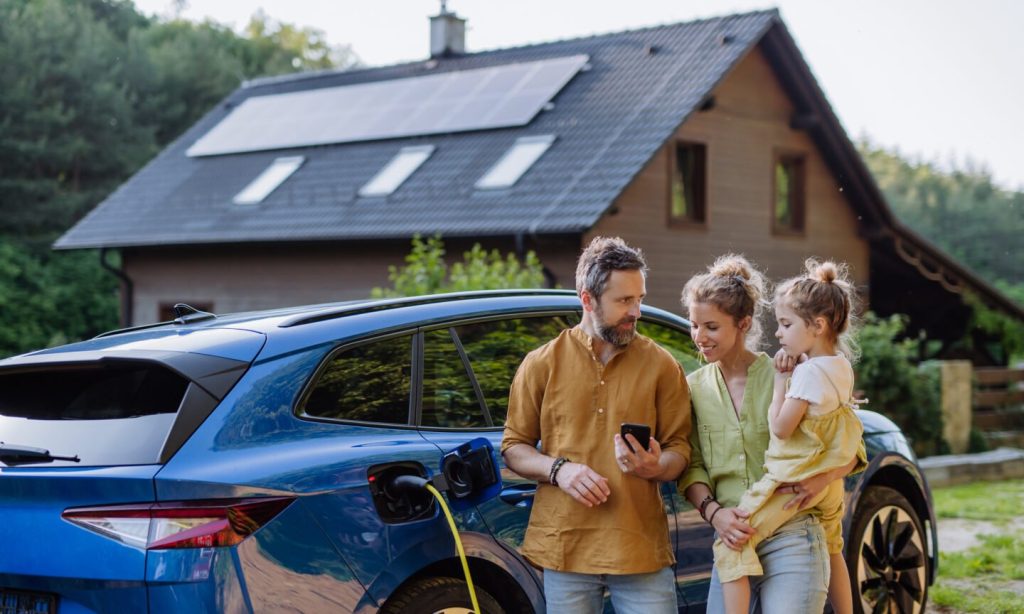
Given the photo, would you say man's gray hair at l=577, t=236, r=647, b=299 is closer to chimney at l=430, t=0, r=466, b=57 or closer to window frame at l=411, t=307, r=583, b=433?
window frame at l=411, t=307, r=583, b=433

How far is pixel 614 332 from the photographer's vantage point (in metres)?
4.07

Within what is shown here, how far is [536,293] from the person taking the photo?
5.43 meters

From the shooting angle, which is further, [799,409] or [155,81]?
[155,81]

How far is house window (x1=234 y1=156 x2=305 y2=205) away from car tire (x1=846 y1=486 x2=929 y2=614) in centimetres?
1937

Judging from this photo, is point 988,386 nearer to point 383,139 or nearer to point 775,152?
point 775,152

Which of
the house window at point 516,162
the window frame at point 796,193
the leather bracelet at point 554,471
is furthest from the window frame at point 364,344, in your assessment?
the window frame at point 796,193

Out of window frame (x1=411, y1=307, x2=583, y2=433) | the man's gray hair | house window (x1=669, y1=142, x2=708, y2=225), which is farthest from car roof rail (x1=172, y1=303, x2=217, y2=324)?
house window (x1=669, y1=142, x2=708, y2=225)

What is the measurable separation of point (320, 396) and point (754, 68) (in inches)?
777

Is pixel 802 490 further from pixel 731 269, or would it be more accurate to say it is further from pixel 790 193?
pixel 790 193

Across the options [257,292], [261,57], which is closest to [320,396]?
[257,292]

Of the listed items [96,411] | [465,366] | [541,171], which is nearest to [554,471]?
[465,366]

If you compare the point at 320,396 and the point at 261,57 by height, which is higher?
the point at 261,57

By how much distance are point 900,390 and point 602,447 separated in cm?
1311

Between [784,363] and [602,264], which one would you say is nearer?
[602,264]
